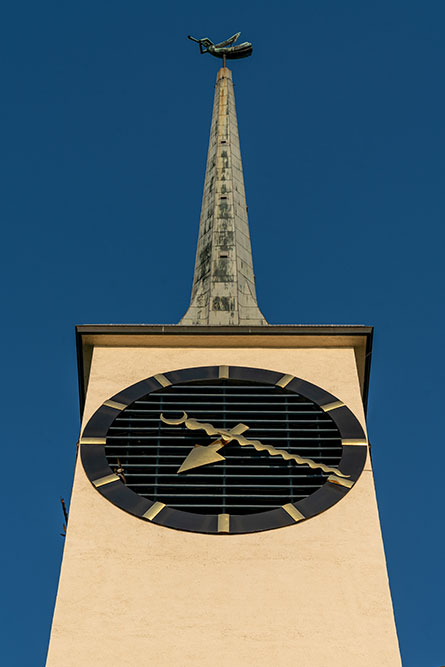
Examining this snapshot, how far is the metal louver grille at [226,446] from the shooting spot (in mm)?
14609

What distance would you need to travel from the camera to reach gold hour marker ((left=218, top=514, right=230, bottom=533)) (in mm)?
14055

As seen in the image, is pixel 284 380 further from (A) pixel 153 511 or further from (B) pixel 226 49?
(B) pixel 226 49

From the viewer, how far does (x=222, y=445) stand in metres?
15.2

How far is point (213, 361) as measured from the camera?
55.6ft

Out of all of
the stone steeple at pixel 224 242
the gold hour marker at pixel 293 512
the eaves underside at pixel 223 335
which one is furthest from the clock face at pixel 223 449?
the stone steeple at pixel 224 242

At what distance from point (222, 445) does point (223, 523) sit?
127 centimetres

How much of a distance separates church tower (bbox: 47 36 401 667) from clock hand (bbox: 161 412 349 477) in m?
0.02

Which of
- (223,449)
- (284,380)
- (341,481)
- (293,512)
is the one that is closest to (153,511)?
(223,449)

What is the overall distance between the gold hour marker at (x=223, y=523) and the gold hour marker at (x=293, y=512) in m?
0.59

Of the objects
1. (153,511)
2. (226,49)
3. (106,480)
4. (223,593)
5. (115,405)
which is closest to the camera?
(223,593)

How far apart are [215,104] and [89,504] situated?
11.4 m

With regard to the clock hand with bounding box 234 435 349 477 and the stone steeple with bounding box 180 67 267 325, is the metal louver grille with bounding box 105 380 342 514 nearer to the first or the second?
the clock hand with bounding box 234 435 349 477

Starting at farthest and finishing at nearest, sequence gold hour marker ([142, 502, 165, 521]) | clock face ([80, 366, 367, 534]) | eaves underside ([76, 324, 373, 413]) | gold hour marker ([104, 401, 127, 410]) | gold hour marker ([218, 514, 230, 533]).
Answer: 1. eaves underside ([76, 324, 373, 413])
2. gold hour marker ([104, 401, 127, 410])
3. clock face ([80, 366, 367, 534])
4. gold hour marker ([142, 502, 165, 521])
5. gold hour marker ([218, 514, 230, 533])

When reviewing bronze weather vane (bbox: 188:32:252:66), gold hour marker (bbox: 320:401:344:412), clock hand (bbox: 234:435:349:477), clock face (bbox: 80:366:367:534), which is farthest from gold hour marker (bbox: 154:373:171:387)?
bronze weather vane (bbox: 188:32:252:66)
